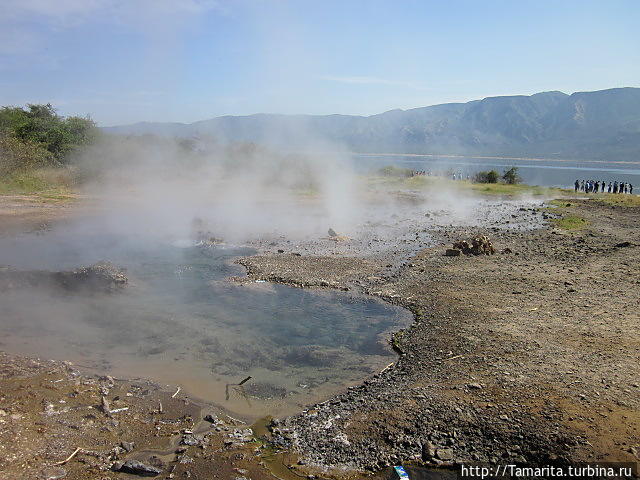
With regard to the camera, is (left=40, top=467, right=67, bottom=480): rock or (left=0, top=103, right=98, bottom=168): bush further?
(left=0, top=103, right=98, bottom=168): bush

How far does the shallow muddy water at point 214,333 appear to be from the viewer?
6.93m

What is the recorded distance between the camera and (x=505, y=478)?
4652mm

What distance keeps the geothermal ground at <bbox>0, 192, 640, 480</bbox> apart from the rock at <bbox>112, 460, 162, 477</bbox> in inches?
0.7

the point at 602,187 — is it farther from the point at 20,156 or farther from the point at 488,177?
the point at 20,156

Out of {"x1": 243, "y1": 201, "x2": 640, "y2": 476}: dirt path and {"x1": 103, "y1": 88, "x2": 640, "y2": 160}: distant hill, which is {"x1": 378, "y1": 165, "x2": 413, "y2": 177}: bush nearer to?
{"x1": 243, "y1": 201, "x2": 640, "y2": 476}: dirt path

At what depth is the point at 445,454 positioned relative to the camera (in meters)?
4.95

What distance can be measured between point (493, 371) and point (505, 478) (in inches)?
86.0

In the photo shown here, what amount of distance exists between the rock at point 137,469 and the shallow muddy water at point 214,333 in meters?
1.52

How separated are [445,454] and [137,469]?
319 cm

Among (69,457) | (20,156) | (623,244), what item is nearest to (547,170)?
(623,244)

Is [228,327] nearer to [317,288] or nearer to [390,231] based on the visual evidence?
[317,288]

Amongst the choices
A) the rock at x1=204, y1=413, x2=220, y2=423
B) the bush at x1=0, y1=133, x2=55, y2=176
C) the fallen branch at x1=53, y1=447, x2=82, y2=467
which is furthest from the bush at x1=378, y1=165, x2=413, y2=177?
the fallen branch at x1=53, y1=447, x2=82, y2=467

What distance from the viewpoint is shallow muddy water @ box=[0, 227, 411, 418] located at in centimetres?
693

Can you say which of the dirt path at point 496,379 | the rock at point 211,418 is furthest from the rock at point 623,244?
the rock at point 211,418
